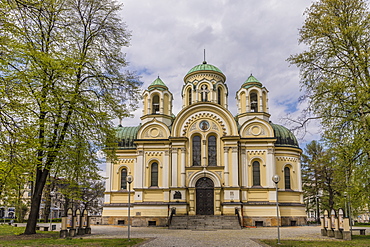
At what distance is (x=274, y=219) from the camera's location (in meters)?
32.5

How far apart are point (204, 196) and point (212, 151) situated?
449cm

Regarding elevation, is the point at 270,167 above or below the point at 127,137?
below

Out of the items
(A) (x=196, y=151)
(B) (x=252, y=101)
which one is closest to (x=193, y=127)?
(A) (x=196, y=151)

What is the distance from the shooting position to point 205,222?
29828mm

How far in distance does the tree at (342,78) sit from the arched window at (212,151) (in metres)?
17.2

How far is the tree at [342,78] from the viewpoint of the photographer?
52.7 feet

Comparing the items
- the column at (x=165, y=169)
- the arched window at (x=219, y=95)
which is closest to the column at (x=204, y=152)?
the column at (x=165, y=169)

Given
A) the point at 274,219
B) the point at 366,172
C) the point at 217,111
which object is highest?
the point at 217,111

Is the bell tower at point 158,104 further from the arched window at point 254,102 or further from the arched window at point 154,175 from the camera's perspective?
the arched window at point 254,102

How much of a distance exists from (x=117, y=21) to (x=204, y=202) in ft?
63.3

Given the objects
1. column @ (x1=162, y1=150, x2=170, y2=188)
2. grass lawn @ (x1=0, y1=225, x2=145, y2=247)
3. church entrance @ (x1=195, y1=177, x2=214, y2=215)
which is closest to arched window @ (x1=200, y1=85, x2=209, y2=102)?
column @ (x1=162, y1=150, x2=170, y2=188)

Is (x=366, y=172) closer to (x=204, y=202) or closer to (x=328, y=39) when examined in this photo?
(x=328, y=39)

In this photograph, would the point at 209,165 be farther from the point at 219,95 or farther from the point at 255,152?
the point at 219,95

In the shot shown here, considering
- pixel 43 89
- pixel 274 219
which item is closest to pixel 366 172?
pixel 43 89
